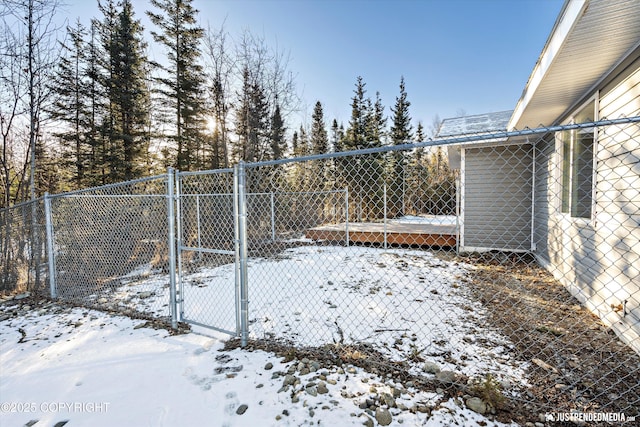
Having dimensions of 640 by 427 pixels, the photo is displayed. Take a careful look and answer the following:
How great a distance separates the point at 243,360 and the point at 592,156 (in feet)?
14.1

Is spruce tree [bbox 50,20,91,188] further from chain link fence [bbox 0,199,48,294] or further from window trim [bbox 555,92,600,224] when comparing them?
window trim [bbox 555,92,600,224]

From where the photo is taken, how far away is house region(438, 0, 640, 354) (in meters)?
2.19

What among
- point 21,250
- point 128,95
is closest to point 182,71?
point 128,95

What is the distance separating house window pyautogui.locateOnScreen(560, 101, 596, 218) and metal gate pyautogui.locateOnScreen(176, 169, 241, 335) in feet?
13.3

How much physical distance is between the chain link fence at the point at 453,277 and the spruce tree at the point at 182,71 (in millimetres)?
4155

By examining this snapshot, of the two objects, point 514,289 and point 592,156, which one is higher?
point 592,156

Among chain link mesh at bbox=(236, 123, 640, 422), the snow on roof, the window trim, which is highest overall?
the snow on roof

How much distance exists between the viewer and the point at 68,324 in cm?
296

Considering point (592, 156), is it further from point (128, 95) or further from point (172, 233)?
point (128, 95)

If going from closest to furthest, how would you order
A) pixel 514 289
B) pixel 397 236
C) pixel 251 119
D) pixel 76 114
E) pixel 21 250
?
pixel 514 289 < pixel 21 250 < pixel 397 236 < pixel 76 114 < pixel 251 119

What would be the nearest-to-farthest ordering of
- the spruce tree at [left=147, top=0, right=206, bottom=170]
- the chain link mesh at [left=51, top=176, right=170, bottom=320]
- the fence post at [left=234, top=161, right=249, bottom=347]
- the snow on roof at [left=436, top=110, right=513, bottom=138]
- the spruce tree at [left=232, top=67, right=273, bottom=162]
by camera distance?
the fence post at [left=234, top=161, right=249, bottom=347] → the chain link mesh at [left=51, top=176, right=170, bottom=320] → the snow on roof at [left=436, top=110, right=513, bottom=138] → the spruce tree at [left=147, top=0, right=206, bottom=170] → the spruce tree at [left=232, top=67, right=273, bottom=162]

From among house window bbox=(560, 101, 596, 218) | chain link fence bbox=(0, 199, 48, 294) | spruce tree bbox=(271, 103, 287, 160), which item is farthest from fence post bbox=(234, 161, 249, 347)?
spruce tree bbox=(271, 103, 287, 160)

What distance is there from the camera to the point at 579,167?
3.51m

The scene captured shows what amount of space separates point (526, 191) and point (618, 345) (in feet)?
14.4
